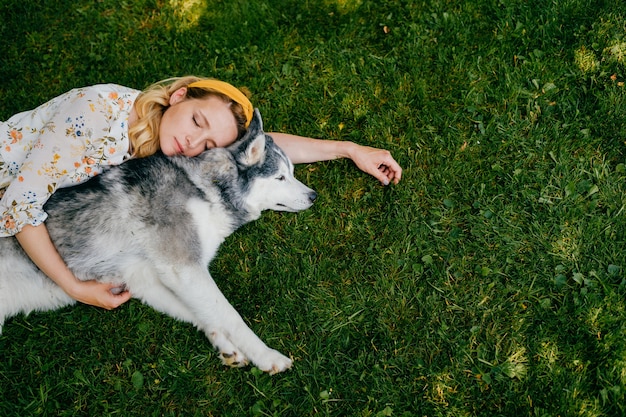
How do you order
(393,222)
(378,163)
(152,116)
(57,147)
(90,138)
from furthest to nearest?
(378,163) → (393,222) → (152,116) → (90,138) → (57,147)

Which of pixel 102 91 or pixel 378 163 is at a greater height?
pixel 102 91

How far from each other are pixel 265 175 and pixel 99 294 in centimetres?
150

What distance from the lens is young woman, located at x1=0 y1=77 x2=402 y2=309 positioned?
3.59 meters

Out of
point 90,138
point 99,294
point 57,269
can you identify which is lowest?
point 99,294

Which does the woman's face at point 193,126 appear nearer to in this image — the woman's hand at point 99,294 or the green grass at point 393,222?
the green grass at point 393,222

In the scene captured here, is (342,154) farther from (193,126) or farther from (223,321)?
(223,321)

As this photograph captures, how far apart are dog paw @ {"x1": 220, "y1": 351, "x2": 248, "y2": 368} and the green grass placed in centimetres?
7

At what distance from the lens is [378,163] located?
462cm

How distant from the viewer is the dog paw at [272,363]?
12.5ft

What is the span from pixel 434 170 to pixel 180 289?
2368mm

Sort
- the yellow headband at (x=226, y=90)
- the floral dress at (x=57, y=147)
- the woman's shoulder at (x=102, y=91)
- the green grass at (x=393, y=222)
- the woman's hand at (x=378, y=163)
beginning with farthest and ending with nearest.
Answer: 1. the woman's hand at (x=378, y=163)
2. the yellow headband at (x=226, y=90)
3. the woman's shoulder at (x=102, y=91)
4. the green grass at (x=393, y=222)
5. the floral dress at (x=57, y=147)

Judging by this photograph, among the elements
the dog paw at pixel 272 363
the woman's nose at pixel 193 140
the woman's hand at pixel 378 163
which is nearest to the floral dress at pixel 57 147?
the woman's nose at pixel 193 140

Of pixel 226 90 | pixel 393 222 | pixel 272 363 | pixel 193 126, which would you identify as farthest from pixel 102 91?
pixel 393 222

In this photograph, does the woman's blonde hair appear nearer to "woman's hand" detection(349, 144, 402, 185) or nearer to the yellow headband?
the yellow headband
